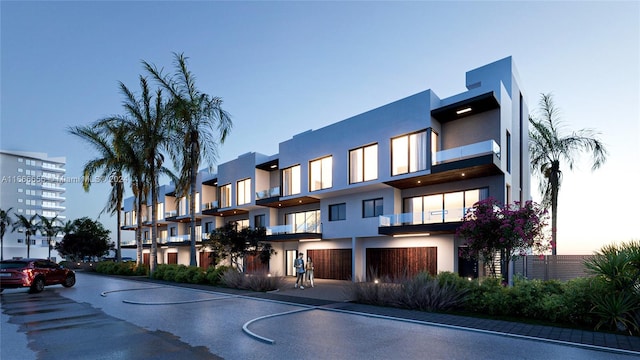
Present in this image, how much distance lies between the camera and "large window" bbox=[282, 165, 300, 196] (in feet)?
88.8

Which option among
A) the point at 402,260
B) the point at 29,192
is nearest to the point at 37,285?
the point at 402,260

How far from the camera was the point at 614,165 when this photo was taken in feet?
76.5

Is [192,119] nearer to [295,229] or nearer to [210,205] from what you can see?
[295,229]

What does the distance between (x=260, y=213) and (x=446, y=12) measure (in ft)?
69.5

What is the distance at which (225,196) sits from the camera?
1379 inches

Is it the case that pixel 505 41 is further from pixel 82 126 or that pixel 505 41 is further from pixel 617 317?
pixel 82 126

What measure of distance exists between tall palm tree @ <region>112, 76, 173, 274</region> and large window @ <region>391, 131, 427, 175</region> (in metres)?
14.9

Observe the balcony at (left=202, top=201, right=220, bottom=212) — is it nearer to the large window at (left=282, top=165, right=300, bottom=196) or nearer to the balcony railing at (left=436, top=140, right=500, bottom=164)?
the large window at (left=282, top=165, right=300, bottom=196)

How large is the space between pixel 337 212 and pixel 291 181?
14.0 ft

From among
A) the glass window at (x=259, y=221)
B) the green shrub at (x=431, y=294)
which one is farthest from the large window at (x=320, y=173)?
the green shrub at (x=431, y=294)

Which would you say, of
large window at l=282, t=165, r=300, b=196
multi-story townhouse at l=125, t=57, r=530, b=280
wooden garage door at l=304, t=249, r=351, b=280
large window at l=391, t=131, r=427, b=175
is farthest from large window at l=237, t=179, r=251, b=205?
large window at l=391, t=131, r=427, b=175

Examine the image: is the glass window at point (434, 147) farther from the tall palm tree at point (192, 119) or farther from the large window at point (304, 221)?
the tall palm tree at point (192, 119)

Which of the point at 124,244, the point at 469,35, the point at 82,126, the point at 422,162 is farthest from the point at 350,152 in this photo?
the point at 124,244

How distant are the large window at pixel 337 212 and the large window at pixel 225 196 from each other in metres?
12.2
